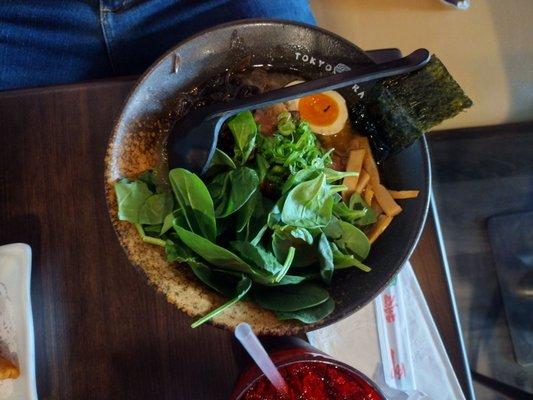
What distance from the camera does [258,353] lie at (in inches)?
22.0

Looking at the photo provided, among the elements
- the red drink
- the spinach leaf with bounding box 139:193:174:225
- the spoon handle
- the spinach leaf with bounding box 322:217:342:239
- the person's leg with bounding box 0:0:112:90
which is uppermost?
the person's leg with bounding box 0:0:112:90

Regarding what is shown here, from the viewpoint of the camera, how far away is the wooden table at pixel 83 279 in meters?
0.74

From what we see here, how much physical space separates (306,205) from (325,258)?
73 mm

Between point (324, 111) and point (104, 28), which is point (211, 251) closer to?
point (324, 111)

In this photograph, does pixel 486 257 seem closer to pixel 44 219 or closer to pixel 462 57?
pixel 462 57

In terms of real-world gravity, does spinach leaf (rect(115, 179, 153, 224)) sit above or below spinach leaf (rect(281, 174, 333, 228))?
above

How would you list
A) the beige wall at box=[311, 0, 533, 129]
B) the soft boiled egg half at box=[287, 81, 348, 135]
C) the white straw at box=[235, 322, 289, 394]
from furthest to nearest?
1. the beige wall at box=[311, 0, 533, 129]
2. the soft boiled egg half at box=[287, 81, 348, 135]
3. the white straw at box=[235, 322, 289, 394]

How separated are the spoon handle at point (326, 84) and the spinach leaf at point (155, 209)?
134mm

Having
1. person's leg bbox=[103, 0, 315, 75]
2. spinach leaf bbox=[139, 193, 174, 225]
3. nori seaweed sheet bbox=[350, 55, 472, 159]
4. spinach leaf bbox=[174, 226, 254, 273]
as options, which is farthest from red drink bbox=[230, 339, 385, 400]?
person's leg bbox=[103, 0, 315, 75]

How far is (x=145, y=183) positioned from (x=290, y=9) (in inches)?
18.7

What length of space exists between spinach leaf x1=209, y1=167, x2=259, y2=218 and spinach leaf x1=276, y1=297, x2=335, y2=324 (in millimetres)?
149

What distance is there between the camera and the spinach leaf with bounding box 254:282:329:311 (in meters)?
0.63

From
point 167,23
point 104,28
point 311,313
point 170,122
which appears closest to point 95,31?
point 104,28

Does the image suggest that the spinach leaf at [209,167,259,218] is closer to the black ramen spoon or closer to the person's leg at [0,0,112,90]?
the black ramen spoon
